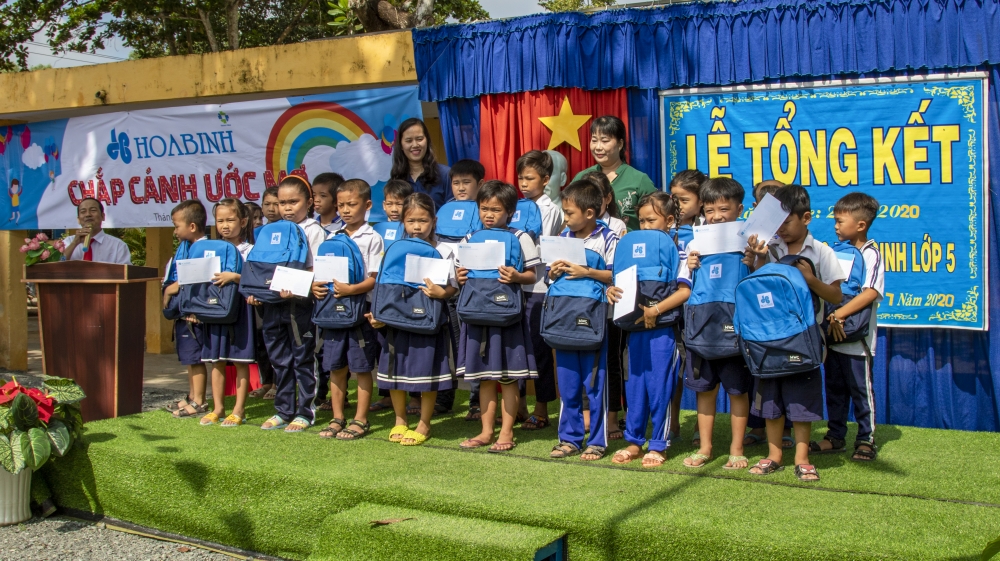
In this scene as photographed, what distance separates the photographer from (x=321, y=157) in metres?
7.15

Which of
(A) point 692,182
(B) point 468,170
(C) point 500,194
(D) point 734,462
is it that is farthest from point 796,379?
(B) point 468,170

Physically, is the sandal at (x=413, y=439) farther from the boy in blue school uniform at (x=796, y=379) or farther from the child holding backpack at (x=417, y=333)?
the boy in blue school uniform at (x=796, y=379)

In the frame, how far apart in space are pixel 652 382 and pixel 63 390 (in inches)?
123

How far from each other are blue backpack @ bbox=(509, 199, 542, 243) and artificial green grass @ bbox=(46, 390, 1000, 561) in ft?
3.78

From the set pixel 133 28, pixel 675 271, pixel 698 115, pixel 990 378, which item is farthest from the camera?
pixel 133 28

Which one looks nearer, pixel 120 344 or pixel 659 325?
pixel 659 325

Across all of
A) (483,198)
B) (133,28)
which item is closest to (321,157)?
(483,198)

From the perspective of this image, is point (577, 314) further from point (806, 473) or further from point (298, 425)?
point (298, 425)

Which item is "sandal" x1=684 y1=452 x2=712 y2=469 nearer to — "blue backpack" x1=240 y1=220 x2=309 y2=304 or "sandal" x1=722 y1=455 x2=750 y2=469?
"sandal" x1=722 y1=455 x2=750 y2=469

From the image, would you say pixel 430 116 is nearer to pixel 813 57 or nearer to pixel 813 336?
pixel 813 57

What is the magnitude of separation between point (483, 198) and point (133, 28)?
1668cm

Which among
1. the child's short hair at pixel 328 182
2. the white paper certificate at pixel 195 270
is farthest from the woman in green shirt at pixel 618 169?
the white paper certificate at pixel 195 270

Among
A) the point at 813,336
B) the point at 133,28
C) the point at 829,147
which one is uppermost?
the point at 133,28

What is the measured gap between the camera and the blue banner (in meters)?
5.07
